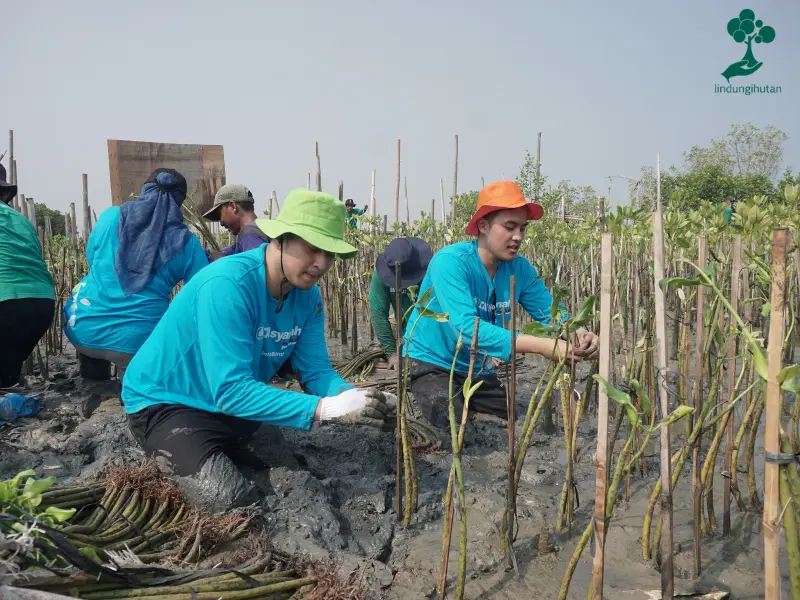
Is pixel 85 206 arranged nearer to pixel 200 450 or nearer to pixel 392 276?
pixel 392 276

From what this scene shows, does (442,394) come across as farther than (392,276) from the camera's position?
No

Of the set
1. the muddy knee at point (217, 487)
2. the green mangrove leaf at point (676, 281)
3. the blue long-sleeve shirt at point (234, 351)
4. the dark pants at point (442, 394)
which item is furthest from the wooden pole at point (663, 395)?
the dark pants at point (442, 394)

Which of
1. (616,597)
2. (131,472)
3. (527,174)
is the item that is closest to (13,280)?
(131,472)

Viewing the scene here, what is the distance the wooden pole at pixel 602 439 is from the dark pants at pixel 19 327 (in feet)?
9.87

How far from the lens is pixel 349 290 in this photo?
20.2 ft

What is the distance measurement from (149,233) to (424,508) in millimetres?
2063

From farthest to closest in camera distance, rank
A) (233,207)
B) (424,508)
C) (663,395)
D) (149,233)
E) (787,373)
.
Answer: (233,207) < (149,233) < (424,508) < (663,395) < (787,373)

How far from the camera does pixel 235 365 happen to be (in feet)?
6.70

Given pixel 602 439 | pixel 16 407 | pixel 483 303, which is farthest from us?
pixel 16 407

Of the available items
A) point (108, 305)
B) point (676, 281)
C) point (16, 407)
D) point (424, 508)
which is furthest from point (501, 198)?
point (16, 407)

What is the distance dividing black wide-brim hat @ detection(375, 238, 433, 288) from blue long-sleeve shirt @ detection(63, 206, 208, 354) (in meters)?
1.14

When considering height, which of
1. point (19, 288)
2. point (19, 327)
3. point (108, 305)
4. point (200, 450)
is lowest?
point (200, 450)

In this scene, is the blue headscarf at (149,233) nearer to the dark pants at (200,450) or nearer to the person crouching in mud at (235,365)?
the person crouching in mud at (235,365)

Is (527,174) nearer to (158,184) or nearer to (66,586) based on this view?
(158,184)
